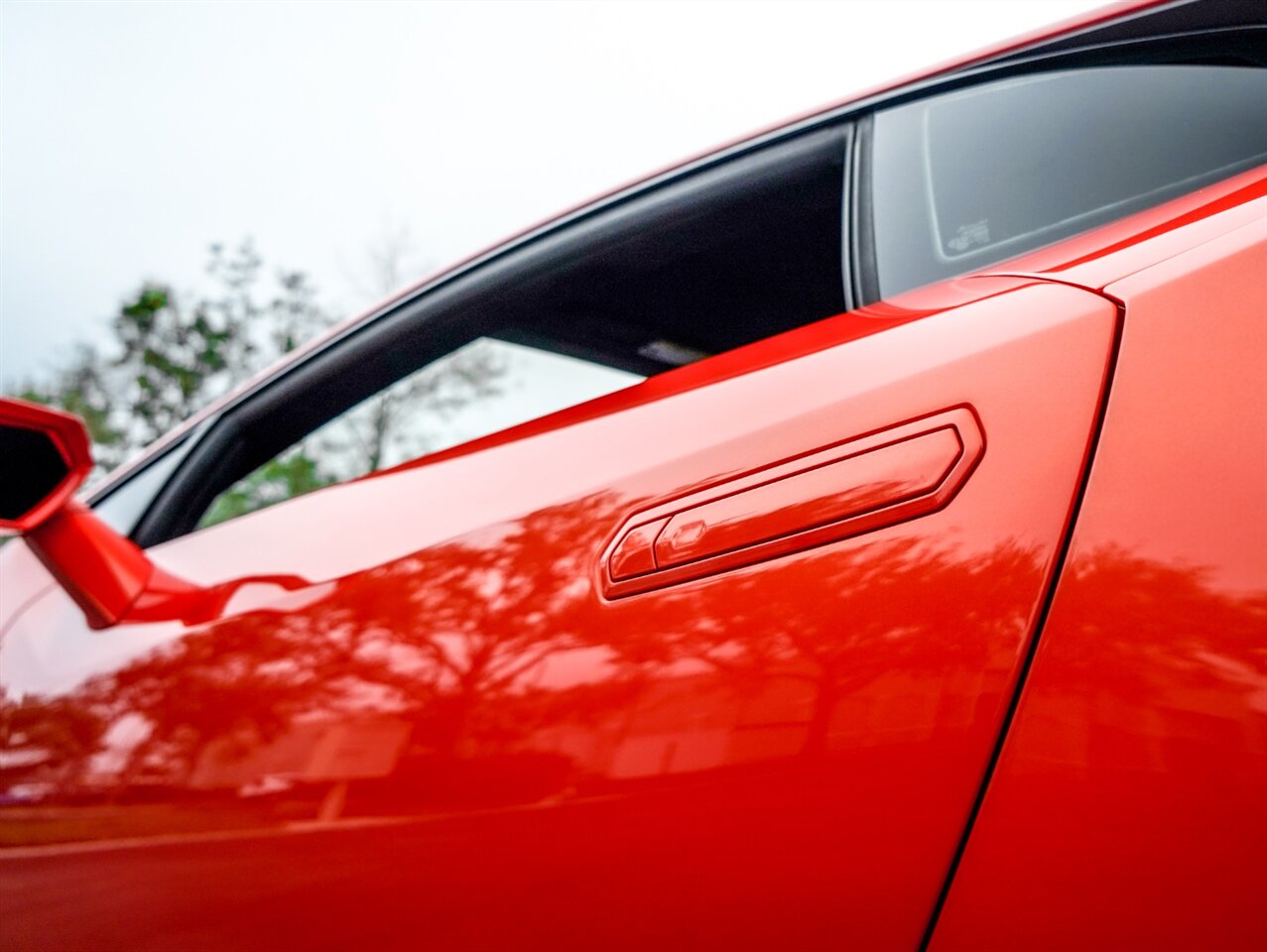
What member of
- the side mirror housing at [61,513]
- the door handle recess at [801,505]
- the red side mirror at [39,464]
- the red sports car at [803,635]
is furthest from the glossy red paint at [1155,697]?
the red side mirror at [39,464]

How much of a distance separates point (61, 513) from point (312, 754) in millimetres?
628

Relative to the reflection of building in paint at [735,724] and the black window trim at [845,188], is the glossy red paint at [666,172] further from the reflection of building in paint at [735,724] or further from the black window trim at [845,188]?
the reflection of building in paint at [735,724]

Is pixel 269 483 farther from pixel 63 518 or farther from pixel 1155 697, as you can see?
pixel 1155 697

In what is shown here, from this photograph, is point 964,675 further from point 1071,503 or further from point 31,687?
point 31,687

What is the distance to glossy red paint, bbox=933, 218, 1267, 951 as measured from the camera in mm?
580

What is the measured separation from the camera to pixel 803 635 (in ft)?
2.24

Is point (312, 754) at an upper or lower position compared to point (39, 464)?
lower

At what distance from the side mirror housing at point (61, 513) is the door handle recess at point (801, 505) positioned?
2.44 ft

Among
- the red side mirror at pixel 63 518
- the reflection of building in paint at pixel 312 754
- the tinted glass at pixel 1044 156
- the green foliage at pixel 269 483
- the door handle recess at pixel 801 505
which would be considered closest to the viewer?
the door handle recess at pixel 801 505

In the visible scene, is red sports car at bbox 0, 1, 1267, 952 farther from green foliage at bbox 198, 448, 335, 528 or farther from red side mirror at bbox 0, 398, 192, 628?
green foliage at bbox 198, 448, 335, 528

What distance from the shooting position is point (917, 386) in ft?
2.40

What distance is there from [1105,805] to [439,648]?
21.8 inches

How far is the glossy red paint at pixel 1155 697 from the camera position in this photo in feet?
1.90

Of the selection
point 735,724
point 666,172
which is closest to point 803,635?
point 735,724
